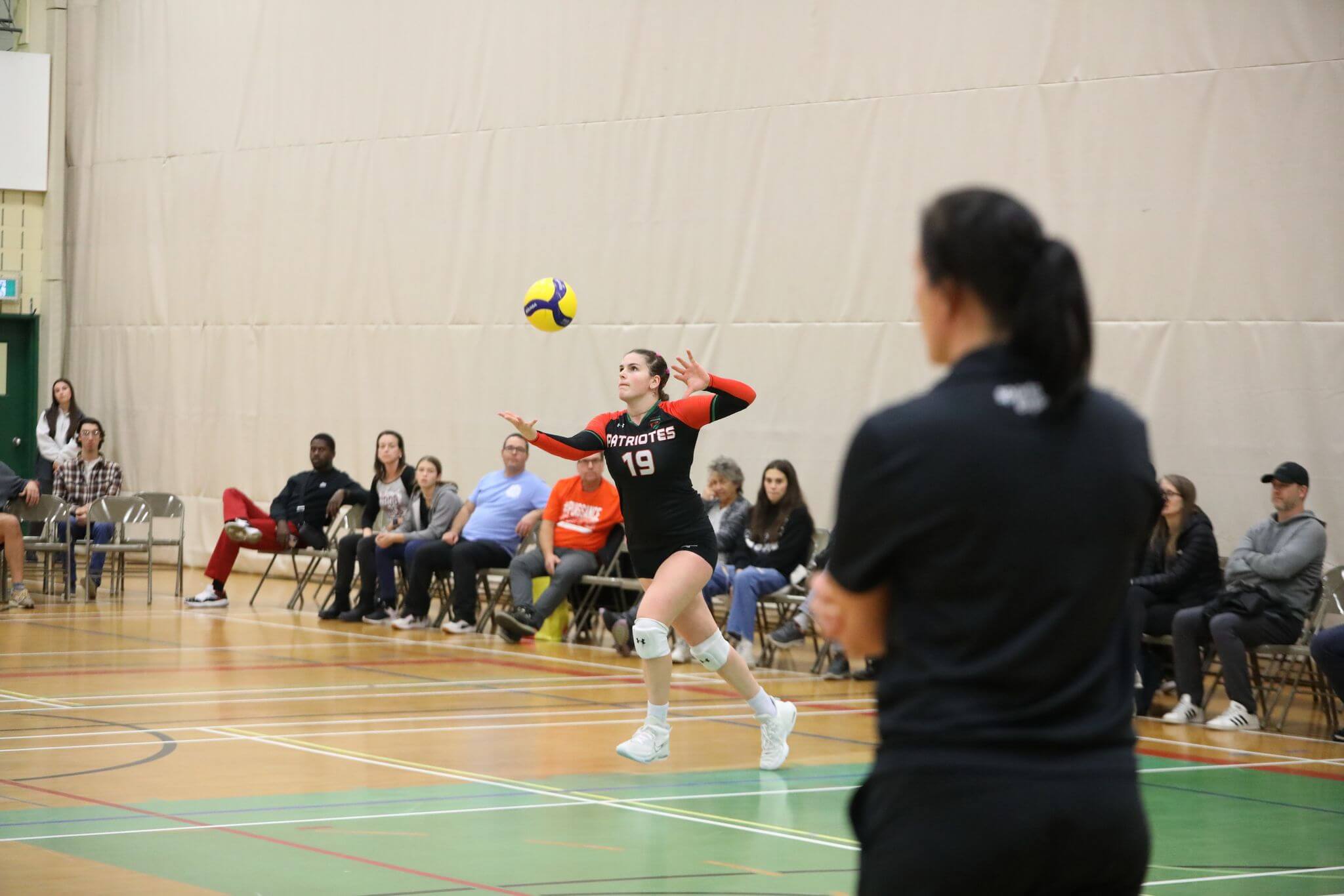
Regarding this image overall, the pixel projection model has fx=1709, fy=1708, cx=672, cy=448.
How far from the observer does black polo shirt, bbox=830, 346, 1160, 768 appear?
6.34 ft

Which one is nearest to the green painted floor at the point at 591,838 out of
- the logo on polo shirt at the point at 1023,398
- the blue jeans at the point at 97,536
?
the logo on polo shirt at the point at 1023,398

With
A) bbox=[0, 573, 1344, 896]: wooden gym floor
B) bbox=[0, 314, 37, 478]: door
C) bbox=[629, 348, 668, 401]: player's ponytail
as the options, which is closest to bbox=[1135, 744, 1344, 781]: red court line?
bbox=[0, 573, 1344, 896]: wooden gym floor

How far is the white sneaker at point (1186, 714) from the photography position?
940 centimetres

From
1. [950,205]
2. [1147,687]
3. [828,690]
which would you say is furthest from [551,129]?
[950,205]

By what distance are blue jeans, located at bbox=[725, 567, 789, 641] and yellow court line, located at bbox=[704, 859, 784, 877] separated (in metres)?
5.67

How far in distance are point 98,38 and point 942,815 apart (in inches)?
798

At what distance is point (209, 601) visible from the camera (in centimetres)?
1522

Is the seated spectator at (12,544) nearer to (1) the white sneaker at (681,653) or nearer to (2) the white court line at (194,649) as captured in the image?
(2) the white court line at (194,649)

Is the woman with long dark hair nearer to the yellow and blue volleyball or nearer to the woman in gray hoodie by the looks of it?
the yellow and blue volleyball

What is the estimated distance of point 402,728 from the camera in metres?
8.59

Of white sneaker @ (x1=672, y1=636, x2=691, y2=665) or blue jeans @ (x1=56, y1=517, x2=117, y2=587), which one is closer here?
white sneaker @ (x1=672, y1=636, x2=691, y2=665)

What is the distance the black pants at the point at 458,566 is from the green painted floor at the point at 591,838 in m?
6.05

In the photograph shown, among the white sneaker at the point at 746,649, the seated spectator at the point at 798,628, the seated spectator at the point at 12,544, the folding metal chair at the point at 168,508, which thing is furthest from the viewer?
the folding metal chair at the point at 168,508

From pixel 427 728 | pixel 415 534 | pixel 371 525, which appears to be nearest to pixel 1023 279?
pixel 427 728
